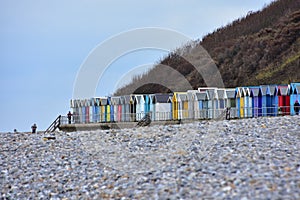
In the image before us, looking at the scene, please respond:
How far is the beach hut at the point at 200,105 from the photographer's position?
33250mm

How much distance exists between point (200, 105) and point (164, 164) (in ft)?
68.2

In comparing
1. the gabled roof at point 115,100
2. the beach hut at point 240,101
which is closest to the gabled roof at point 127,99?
the gabled roof at point 115,100

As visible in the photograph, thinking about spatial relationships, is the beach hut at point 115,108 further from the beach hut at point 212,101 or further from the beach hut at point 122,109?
the beach hut at point 212,101

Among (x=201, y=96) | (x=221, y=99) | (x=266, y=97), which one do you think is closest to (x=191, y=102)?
(x=201, y=96)

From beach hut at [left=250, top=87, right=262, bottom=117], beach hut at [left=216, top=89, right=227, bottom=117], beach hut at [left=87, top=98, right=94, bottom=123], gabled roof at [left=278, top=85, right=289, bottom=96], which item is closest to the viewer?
gabled roof at [left=278, top=85, right=289, bottom=96]

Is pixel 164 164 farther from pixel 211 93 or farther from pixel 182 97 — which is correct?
pixel 182 97

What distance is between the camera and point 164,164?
13336 mm

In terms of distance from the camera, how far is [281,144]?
14820mm

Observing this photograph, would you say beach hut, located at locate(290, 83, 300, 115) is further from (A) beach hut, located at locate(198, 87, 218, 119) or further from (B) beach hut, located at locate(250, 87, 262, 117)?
(A) beach hut, located at locate(198, 87, 218, 119)

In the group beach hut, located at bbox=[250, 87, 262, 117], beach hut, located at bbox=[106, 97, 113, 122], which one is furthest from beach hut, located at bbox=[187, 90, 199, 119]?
beach hut, located at bbox=[106, 97, 113, 122]

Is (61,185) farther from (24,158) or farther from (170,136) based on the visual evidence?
(170,136)

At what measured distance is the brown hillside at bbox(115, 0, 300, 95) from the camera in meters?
59.8

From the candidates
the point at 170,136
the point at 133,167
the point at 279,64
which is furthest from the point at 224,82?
the point at 133,167

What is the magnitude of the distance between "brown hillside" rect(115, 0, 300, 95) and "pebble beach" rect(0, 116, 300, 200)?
31904 mm
